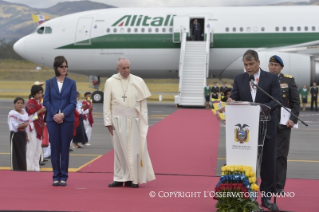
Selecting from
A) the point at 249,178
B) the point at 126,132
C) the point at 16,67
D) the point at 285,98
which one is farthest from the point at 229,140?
the point at 16,67

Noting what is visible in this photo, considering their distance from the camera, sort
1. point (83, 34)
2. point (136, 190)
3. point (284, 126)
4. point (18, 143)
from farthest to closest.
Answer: point (83, 34), point (18, 143), point (136, 190), point (284, 126)

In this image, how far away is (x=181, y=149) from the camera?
36.4 ft

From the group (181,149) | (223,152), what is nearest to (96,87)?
(181,149)

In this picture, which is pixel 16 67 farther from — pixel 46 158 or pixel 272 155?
pixel 272 155

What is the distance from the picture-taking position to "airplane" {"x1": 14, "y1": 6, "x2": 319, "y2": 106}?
2455 centimetres

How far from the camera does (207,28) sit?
2489cm

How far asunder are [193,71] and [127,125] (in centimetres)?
1837

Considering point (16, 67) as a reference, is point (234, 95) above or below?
below

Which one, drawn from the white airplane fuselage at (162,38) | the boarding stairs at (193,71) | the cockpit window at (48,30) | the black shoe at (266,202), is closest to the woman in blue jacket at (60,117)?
the black shoe at (266,202)

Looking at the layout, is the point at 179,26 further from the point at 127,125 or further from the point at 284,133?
the point at 284,133

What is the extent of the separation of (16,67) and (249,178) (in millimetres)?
68728

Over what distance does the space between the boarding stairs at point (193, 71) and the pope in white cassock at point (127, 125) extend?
17.2 m

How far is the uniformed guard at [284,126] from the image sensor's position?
6406 millimetres

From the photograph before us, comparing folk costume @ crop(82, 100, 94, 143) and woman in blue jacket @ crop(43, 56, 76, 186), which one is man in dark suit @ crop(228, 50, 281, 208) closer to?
woman in blue jacket @ crop(43, 56, 76, 186)
